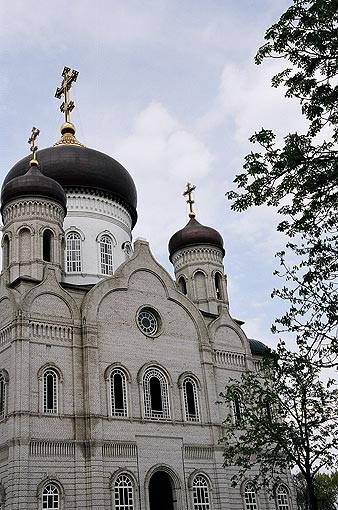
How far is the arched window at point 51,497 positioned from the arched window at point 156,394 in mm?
4520

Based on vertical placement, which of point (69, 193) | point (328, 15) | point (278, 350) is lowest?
point (278, 350)

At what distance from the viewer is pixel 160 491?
23266 mm

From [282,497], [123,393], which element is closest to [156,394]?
[123,393]

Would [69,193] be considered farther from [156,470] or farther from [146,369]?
[156,470]

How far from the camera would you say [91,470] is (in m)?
20.1

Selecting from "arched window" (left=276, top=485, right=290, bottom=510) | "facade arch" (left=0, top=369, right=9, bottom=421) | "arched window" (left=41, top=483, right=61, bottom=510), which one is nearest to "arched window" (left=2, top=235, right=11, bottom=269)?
"facade arch" (left=0, top=369, right=9, bottom=421)

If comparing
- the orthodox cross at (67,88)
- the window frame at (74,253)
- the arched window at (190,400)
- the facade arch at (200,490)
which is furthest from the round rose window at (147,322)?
the orthodox cross at (67,88)

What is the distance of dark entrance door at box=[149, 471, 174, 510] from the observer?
22.8 m

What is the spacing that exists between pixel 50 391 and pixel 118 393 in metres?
2.67

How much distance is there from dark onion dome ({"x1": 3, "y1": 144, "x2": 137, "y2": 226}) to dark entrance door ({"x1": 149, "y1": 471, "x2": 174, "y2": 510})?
12.6 meters

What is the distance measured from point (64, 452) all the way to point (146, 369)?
457 cm

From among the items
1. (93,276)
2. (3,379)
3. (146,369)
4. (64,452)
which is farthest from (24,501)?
(93,276)

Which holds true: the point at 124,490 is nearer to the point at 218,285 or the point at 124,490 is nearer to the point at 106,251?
the point at 106,251

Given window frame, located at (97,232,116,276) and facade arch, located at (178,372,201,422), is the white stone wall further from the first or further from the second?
facade arch, located at (178,372,201,422)
